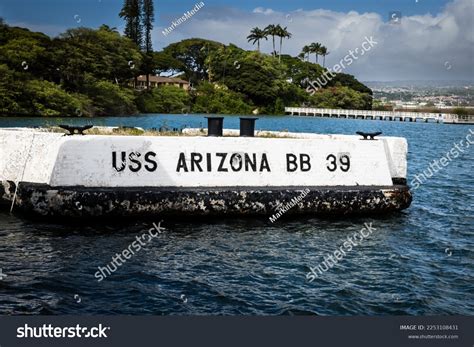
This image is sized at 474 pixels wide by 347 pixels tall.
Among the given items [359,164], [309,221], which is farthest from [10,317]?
[359,164]

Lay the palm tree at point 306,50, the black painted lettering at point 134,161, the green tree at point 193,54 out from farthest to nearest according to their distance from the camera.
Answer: the palm tree at point 306,50
the green tree at point 193,54
the black painted lettering at point 134,161

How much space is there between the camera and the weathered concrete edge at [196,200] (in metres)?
13.3

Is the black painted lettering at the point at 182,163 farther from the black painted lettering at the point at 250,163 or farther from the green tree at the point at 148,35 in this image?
the green tree at the point at 148,35

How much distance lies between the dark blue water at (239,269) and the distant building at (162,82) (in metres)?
87.8

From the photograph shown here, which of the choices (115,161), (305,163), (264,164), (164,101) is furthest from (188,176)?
(164,101)

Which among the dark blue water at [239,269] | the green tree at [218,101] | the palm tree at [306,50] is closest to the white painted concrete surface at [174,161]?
the dark blue water at [239,269]

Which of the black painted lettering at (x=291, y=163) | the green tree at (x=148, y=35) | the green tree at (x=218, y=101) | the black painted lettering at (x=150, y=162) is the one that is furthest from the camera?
the green tree at (x=218, y=101)

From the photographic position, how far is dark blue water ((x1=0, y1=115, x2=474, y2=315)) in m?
9.20

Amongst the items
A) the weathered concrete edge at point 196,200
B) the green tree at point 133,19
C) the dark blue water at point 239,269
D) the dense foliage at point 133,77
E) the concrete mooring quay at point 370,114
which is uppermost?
the green tree at point 133,19

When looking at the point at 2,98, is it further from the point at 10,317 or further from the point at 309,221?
the point at 10,317

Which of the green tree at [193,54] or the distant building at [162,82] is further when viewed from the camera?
the green tree at [193,54]

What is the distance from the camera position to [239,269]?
10.9m

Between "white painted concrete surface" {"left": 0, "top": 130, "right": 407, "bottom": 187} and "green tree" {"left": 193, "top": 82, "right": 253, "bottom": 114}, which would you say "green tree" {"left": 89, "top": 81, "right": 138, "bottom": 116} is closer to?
"green tree" {"left": 193, "top": 82, "right": 253, "bottom": 114}

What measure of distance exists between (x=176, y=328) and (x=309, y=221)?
305 inches
